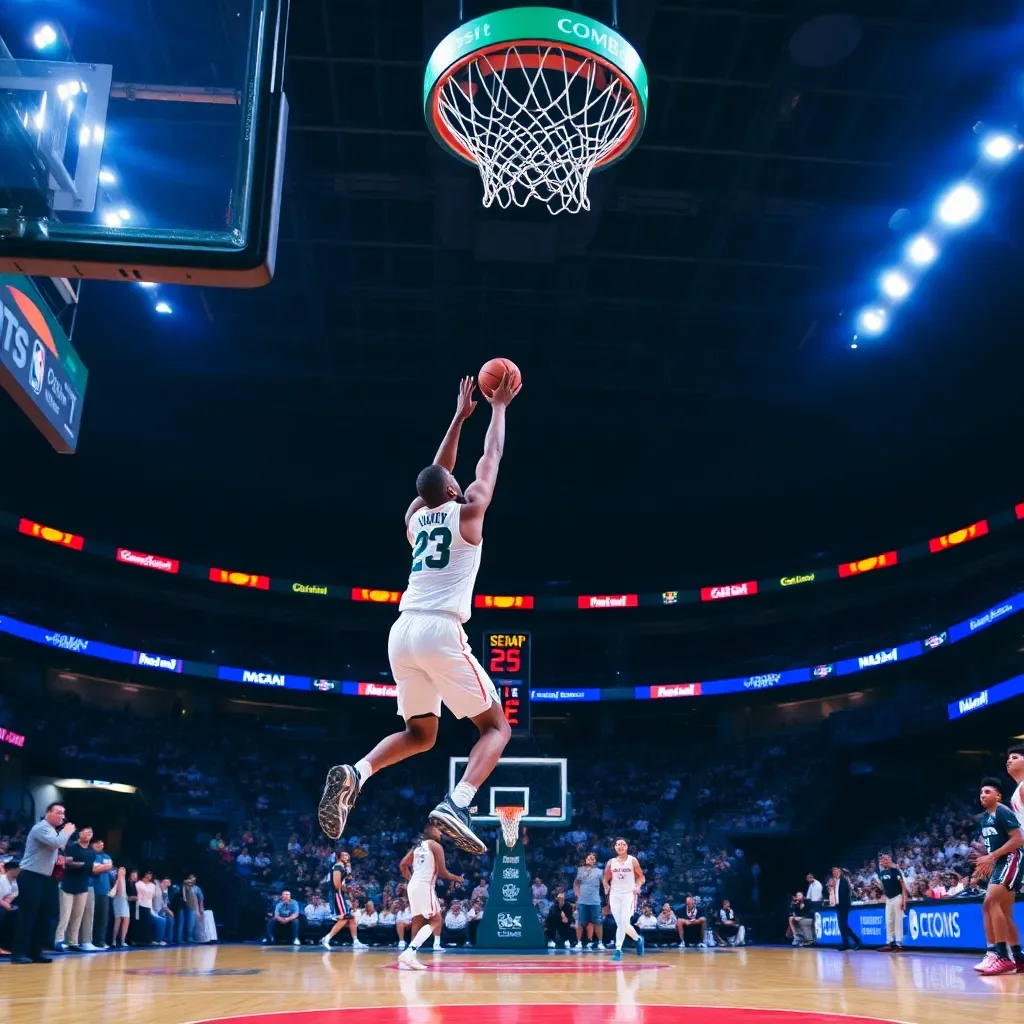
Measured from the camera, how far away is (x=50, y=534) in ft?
95.7

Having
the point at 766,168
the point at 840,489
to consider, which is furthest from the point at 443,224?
the point at 840,489

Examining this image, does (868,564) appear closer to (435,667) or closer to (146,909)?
(146,909)

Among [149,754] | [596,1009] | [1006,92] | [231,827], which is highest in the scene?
[1006,92]

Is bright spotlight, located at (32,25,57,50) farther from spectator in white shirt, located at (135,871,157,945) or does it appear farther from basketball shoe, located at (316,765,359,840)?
spectator in white shirt, located at (135,871,157,945)

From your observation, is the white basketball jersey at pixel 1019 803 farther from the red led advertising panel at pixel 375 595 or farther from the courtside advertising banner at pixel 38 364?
the red led advertising panel at pixel 375 595

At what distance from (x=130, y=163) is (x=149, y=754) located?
25.6 metres

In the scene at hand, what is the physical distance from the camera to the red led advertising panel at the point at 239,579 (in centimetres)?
3272

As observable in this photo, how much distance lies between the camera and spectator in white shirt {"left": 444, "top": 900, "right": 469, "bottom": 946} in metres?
20.0

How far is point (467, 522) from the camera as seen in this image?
5.12 m

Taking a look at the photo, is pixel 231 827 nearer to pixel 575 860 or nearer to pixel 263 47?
pixel 575 860

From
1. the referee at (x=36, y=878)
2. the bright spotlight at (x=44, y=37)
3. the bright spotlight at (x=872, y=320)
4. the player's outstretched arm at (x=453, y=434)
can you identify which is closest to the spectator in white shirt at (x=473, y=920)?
the referee at (x=36, y=878)

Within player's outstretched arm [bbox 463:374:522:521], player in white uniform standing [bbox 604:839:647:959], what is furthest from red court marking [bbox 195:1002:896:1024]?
player in white uniform standing [bbox 604:839:647:959]

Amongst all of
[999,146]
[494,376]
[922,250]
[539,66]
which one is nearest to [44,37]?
[494,376]

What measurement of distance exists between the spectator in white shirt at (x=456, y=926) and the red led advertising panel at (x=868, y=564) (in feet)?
56.3
